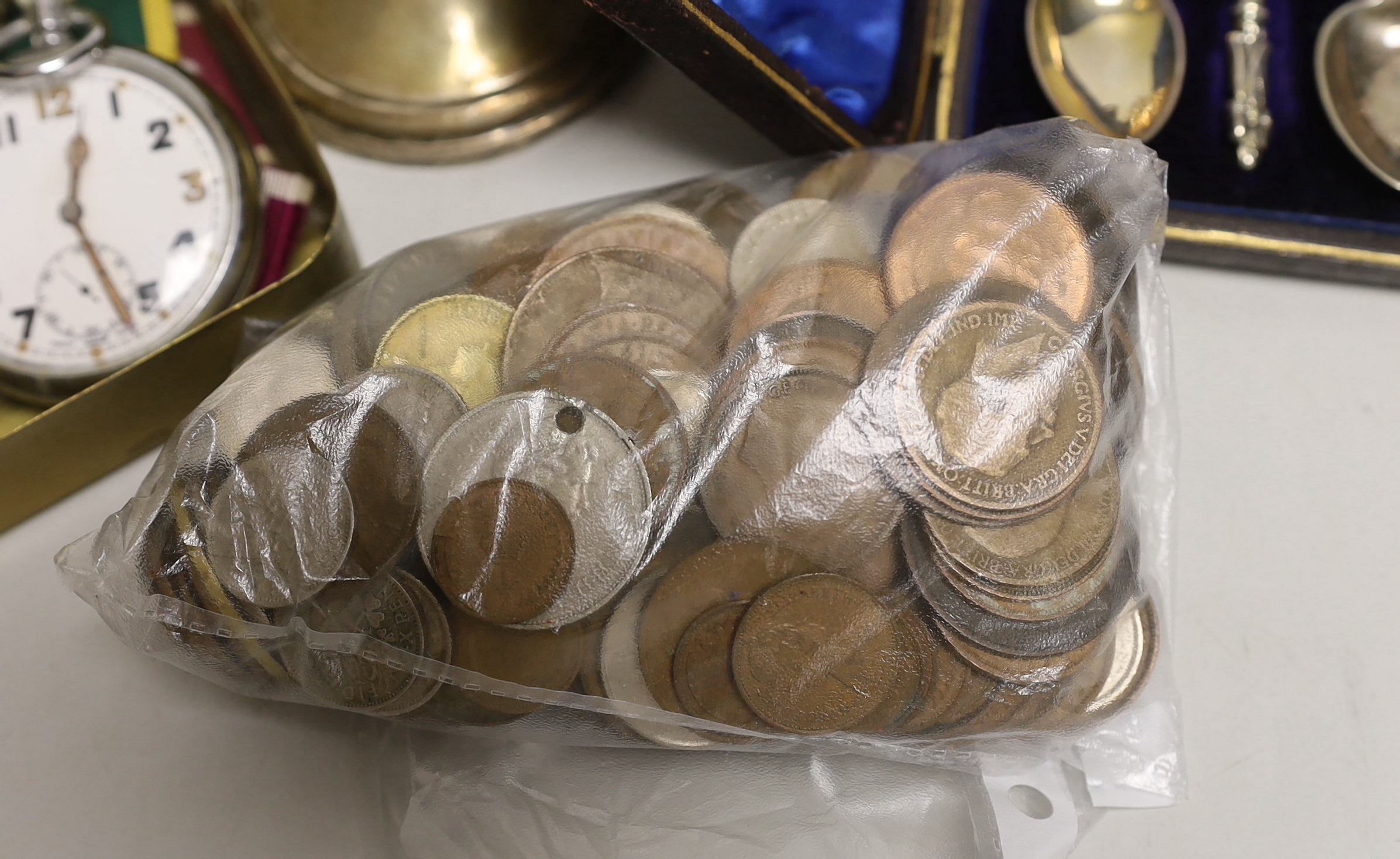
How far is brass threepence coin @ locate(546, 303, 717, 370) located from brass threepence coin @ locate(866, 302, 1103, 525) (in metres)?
0.11

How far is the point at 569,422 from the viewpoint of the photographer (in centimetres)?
52

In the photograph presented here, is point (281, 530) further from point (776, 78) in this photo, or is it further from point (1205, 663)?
point (1205, 663)

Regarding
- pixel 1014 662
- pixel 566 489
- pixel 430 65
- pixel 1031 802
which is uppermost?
pixel 430 65

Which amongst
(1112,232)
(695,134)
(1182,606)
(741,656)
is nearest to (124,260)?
(695,134)

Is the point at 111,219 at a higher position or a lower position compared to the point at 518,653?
higher

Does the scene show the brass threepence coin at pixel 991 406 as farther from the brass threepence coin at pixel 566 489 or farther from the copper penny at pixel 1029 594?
the brass threepence coin at pixel 566 489

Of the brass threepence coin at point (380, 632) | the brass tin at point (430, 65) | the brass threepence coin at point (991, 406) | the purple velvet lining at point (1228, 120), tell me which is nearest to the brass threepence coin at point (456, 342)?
the brass threepence coin at point (380, 632)

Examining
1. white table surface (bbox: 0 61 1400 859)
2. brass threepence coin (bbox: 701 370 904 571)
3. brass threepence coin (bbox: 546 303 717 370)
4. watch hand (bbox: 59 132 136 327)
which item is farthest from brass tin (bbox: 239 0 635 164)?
brass threepence coin (bbox: 701 370 904 571)

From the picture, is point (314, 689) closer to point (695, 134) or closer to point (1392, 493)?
point (695, 134)

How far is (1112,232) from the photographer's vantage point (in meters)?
0.58

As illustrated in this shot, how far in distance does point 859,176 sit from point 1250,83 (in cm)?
46

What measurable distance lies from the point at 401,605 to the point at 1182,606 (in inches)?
23.2

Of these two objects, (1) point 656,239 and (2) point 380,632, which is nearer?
(2) point 380,632

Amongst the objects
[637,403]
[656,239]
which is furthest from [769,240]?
[637,403]
